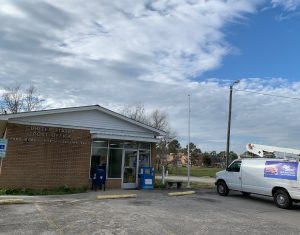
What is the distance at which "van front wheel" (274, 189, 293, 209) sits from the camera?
688 inches

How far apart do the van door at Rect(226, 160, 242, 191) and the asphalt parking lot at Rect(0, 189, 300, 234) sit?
236 cm

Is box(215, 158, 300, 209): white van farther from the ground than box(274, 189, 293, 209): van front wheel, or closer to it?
farther from the ground

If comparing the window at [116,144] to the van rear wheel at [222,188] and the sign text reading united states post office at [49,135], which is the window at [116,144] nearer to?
the sign text reading united states post office at [49,135]

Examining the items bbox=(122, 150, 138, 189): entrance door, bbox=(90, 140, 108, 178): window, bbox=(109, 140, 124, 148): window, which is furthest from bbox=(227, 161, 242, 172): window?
bbox=(90, 140, 108, 178): window

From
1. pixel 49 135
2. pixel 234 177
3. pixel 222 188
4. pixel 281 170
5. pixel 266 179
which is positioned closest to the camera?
pixel 281 170

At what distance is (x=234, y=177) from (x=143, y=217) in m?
9.31

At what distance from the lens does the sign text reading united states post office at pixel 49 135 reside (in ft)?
67.8

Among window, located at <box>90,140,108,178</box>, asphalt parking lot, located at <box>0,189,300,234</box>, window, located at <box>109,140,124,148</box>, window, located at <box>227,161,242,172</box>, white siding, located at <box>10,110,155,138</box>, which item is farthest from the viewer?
window, located at <box>109,140,124,148</box>

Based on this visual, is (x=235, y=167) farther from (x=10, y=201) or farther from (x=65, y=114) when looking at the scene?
(x=10, y=201)

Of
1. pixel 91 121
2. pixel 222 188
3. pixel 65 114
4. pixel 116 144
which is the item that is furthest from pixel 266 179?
pixel 65 114

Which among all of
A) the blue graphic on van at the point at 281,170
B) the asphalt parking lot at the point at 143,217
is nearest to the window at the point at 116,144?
the asphalt parking lot at the point at 143,217

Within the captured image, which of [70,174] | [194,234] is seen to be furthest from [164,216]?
[70,174]

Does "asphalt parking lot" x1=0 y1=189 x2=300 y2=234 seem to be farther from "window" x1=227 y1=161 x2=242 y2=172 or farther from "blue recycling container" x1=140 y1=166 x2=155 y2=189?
"blue recycling container" x1=140 y1=166 x2=155 y2=189

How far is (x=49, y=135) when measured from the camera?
69.9 feet
